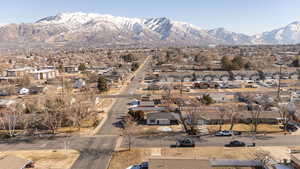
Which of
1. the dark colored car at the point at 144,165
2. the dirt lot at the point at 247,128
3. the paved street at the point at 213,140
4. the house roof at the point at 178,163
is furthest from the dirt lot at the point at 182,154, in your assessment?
the dirt lot at the point at 247,128

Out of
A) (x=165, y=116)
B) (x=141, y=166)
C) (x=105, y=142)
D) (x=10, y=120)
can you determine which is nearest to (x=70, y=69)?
(x=10, y=120)

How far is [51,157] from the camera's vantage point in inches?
873

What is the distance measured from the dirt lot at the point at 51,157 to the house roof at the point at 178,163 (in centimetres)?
833

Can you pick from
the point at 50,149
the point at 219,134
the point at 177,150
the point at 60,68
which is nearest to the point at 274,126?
the point at 219,134

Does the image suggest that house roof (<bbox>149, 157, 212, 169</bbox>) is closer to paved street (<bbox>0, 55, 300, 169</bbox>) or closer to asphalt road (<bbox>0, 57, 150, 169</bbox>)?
asphalt road (<bbox>0, 57, 150, 169</bbox>)

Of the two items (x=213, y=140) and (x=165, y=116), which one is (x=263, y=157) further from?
(x=165, y=116)

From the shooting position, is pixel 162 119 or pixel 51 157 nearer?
pixel 51 157

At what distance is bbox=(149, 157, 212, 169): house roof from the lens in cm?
1728

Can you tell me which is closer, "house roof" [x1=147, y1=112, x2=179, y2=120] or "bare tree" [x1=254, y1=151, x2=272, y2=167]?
"bare tree" [x1=254, y1=151, x2=272, y2=167]

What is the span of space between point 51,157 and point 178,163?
12.9 meters

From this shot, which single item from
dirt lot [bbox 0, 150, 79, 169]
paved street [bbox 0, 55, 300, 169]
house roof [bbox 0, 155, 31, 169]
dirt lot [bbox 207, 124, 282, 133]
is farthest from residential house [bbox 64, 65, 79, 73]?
house roof [bbox 0, 155, 31, 169]

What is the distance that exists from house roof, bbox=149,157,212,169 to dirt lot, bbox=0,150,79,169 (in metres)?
8.33

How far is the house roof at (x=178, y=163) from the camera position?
1728 cm

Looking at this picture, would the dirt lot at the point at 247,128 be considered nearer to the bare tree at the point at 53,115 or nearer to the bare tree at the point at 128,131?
the bare tree at the point at 128,131
